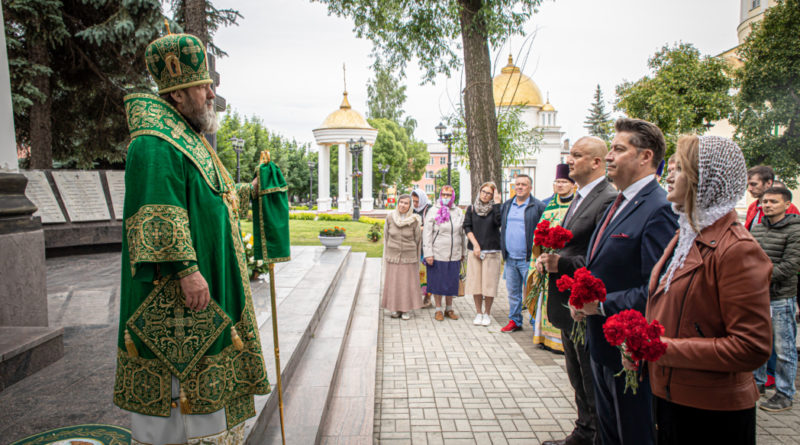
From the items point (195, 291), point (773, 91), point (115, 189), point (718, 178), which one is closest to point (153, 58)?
point (195, 291)

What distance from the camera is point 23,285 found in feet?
11.0

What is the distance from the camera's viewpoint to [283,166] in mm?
46062

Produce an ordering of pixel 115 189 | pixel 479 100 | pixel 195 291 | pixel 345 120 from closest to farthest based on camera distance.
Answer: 1. pixel 195 291
2. pixel 479 100
3. pixel 115 189
4. pixel 345 120

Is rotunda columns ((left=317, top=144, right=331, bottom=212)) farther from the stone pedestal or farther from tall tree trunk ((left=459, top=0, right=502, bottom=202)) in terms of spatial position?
the stone pedestal

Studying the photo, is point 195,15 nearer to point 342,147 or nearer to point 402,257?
point 402,257

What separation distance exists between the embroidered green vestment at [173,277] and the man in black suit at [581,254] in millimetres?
2109

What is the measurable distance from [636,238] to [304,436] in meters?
2.61

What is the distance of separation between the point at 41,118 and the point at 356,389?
39.9 feet

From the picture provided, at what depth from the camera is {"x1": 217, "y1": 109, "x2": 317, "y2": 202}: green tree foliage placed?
41772 mm

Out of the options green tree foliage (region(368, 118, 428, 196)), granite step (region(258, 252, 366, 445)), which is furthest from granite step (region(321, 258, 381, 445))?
green tree foliage (region(368, 118, 428, 196))

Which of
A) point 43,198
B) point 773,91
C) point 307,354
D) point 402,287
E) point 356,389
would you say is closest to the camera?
point 356,389

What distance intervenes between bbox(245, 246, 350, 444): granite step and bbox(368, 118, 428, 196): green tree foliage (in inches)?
1453

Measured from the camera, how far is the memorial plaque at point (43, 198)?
7559 mm

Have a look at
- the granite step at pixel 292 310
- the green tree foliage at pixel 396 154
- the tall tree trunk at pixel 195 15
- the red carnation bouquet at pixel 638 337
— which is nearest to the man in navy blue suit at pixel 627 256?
the red carnation bouquet at pixel 638 337
